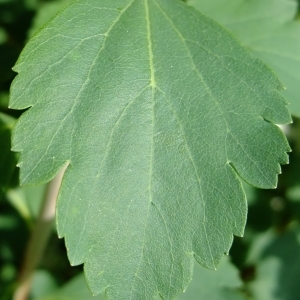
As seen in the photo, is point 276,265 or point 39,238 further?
point 276,265

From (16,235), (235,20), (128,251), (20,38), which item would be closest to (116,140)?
(128,251)

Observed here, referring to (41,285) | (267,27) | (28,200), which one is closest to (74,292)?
(41,285)

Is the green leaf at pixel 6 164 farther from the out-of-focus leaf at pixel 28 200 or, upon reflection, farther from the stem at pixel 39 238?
the out-of-focus leaf at pixel 28 200

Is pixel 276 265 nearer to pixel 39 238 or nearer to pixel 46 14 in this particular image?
pixel 39 238

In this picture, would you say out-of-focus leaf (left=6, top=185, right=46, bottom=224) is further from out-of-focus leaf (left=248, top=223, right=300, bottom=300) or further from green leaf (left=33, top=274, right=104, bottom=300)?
out-of-focus leaf (left=248, top=223, right=300, bottom=300)

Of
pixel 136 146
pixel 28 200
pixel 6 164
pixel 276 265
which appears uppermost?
pixel 136 146

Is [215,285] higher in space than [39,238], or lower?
lower

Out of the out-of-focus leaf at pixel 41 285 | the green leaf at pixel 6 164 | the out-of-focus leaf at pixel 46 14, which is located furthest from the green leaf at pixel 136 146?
the out-of-focus leaf at pixel 41 285
